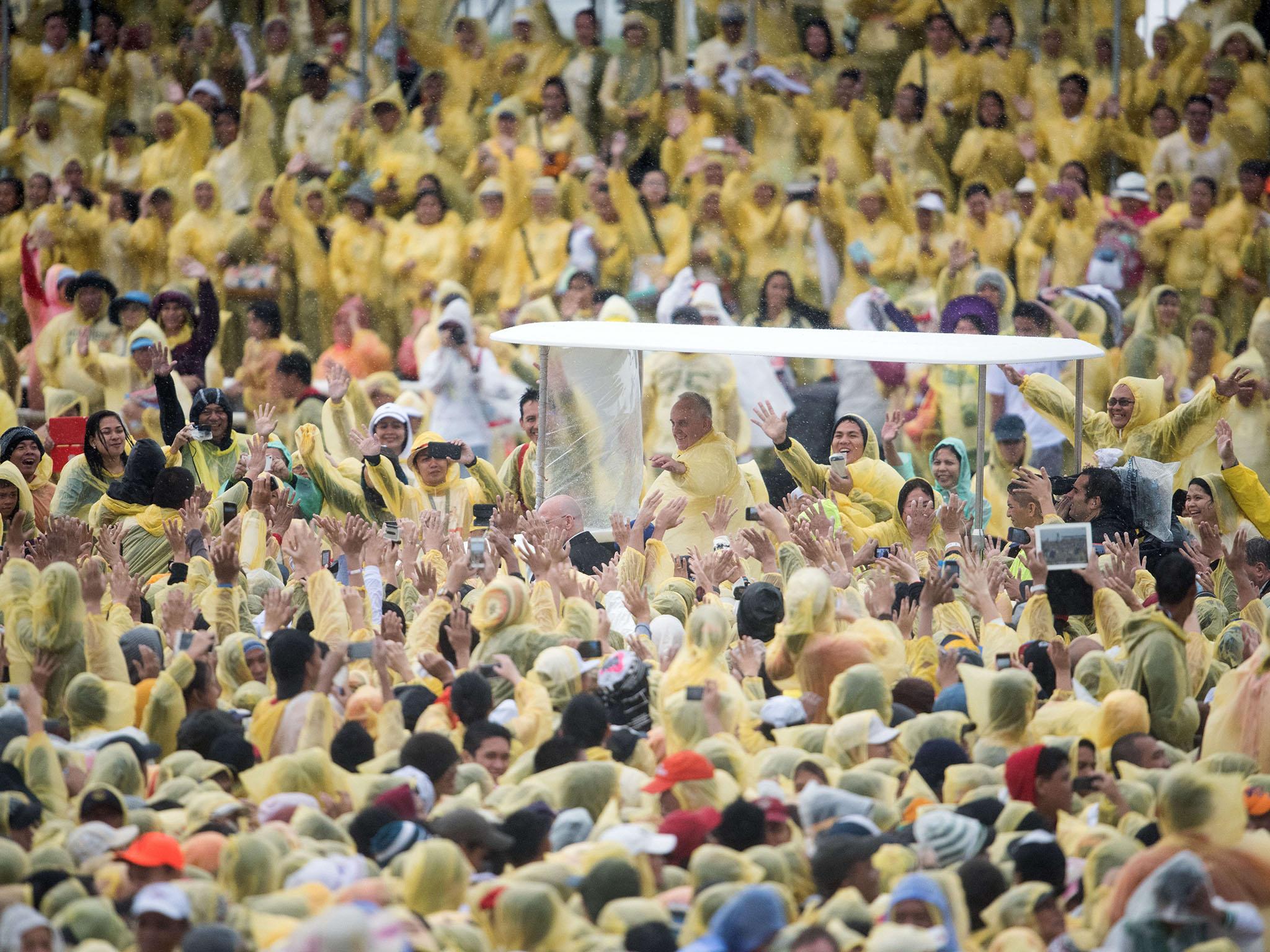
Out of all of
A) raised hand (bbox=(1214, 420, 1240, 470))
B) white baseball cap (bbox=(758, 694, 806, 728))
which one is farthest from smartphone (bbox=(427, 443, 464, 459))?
raised hand (bbox=(1214, 420, 1240, 470))

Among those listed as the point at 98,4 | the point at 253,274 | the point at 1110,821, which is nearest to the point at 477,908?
the point at 1110,821

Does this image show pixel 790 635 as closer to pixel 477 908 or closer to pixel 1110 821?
pixel 1110 821

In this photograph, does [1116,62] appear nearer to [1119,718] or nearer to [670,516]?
[670,516]

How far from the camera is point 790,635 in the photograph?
5.70m

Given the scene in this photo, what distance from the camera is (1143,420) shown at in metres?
8.25

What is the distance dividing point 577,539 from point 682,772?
270 cm

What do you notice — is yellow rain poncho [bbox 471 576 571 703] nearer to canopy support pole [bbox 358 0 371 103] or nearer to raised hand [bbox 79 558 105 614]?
raised hand [bbox 79 558 105 614]

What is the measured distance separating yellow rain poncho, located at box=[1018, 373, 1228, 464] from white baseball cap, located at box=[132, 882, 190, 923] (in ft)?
16.5

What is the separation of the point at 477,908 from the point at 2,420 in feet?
20.5

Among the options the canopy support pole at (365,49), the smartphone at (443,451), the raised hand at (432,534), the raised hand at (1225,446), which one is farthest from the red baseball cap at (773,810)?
the canopy support pole at (365,49)

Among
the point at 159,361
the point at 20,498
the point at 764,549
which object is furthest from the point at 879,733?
the point at 159,361

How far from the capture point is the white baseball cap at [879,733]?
16.9 feet

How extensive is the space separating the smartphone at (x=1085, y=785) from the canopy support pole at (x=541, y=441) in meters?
3.55

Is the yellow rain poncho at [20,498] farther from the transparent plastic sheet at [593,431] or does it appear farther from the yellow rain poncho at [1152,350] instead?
the yellow rain poncho at [1152,350]
